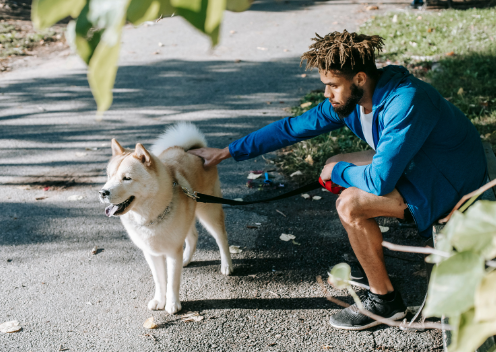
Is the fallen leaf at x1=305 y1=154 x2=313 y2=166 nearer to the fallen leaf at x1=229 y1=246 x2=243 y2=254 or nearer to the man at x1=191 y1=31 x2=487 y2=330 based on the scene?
the fallen leaf at x1=229 y1=246 x2=243 y2=254

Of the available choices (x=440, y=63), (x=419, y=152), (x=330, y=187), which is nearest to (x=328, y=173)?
(x=330, y=187)

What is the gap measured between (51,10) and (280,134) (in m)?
2.56

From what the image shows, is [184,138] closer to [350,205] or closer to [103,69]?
[350,205]

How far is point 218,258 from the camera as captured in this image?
11.2 ft

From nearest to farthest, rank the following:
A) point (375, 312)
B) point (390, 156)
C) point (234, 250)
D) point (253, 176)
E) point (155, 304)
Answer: point (390, 156)
point (375, 312)
point (155, 304)
point (234, 250)
point (253, 176)

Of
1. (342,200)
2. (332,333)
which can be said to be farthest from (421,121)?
(332,333)

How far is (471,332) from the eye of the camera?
61cm

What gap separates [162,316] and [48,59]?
7.37 meters

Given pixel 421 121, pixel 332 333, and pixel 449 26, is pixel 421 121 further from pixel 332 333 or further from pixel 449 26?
pixel 449 26

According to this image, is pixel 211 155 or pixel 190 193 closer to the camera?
pixel 190 193

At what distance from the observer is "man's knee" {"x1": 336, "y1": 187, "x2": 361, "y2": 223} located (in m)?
2.42

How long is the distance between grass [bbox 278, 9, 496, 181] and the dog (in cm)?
152

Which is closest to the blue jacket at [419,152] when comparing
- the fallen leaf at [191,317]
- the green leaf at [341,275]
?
the fallen leaf at [191,317]

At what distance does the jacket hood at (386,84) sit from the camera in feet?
7.71
